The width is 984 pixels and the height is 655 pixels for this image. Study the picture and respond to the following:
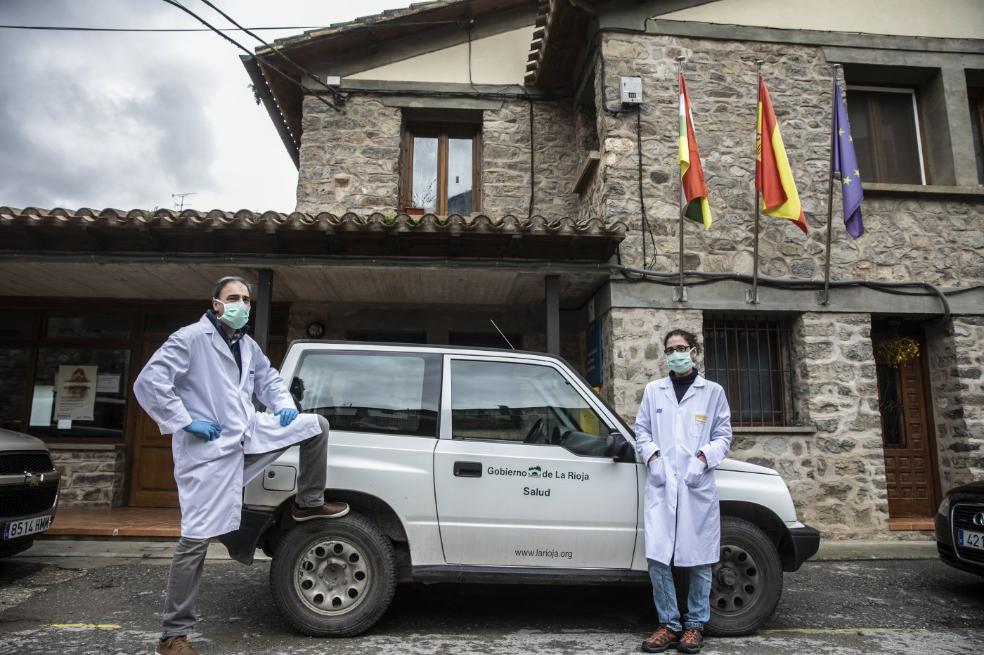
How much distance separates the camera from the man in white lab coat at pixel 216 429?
3250mm

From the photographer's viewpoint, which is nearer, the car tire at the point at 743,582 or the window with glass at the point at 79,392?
the car tire at the point at 743,582

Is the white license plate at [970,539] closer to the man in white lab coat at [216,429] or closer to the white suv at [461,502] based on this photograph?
the white suv at [461,502]

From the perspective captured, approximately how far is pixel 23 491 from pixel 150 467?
3.51m

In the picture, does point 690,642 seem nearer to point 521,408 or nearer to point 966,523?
point 521,408

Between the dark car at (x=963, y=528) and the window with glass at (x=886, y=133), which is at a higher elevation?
the window with glass at (x=886, y=133)

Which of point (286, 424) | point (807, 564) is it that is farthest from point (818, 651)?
point (286, 424)

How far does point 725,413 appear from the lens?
396 cm

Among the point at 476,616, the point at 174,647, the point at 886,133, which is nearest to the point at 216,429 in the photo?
the point at 174,647

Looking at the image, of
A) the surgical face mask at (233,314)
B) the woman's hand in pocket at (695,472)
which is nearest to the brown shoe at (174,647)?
the surgical face mask at (233,314)

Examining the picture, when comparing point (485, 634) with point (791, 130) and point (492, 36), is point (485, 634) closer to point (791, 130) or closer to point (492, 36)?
point (791, 130)

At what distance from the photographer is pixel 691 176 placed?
6.57 metres

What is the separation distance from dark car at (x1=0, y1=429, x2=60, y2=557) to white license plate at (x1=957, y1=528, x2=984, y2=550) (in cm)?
724

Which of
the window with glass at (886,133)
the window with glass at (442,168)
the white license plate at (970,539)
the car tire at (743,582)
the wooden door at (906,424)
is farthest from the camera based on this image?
the window with glass at (442,168)

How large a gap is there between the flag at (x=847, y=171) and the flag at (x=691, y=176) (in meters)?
1.50
